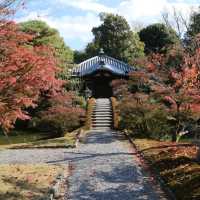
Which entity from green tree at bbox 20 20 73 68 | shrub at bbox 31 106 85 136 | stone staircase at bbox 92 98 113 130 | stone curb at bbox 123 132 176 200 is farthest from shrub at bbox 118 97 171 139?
green tree at bbox 20 20 73 68

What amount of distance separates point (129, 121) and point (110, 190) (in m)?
14.0

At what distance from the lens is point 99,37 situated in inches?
1914

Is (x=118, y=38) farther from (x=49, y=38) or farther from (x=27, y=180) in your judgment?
(x=27, y=180)

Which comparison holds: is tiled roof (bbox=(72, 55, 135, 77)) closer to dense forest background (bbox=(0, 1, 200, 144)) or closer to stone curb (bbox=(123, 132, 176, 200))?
dense forest background (bbox=(0, 1, 200, 144))

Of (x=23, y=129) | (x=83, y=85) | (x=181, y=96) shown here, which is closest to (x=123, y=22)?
(x=83, y=85)

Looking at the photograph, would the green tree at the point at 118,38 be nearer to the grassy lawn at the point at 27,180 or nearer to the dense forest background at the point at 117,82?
the dense forest background at the point at 117,82

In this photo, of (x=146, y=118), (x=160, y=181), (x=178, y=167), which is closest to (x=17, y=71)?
(x=160, y=181)

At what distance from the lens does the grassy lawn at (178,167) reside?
10.8m

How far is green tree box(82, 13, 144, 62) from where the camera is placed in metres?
45.3

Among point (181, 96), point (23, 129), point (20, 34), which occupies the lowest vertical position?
point (23, 129)

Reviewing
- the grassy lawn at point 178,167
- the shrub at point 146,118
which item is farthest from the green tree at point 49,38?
the grassy lawn at point 178,167

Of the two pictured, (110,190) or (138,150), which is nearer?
(110,190)

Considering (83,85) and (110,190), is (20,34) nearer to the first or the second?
(110,190)

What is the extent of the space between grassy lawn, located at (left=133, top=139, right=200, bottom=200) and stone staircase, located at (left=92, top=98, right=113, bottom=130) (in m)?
8.89
